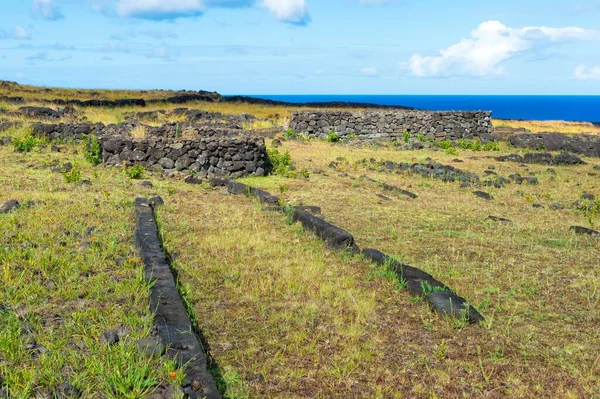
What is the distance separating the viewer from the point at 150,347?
4758 mm

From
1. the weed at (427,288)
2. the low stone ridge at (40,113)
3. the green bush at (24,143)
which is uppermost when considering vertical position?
the low stone ridge at (40,113)

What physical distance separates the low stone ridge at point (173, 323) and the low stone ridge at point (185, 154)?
773 centimetres

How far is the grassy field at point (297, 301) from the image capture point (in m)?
4.64

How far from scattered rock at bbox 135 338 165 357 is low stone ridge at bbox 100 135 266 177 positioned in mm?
11047

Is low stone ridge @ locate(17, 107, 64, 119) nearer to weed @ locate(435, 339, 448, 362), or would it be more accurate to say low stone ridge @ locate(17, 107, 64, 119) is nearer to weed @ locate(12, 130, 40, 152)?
weed @ locate(12, 130, 40, 152)

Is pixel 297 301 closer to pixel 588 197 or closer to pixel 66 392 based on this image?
pixel 66 392

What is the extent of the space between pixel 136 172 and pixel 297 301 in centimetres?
934

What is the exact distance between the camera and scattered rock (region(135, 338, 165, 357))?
4.67 m

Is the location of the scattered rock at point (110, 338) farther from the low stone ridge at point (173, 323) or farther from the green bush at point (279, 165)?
the green bush at point (279, 165)

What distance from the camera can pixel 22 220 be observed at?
8.98 metres

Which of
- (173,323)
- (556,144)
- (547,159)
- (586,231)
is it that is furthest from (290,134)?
(173,323)

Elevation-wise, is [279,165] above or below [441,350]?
above

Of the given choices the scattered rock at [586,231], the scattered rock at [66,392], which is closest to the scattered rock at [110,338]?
the scattered rock at [66,392]

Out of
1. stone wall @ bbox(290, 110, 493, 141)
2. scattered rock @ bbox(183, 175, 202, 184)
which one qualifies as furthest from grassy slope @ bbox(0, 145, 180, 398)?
stone wall @ bbox(290, 110, 493, 141)
